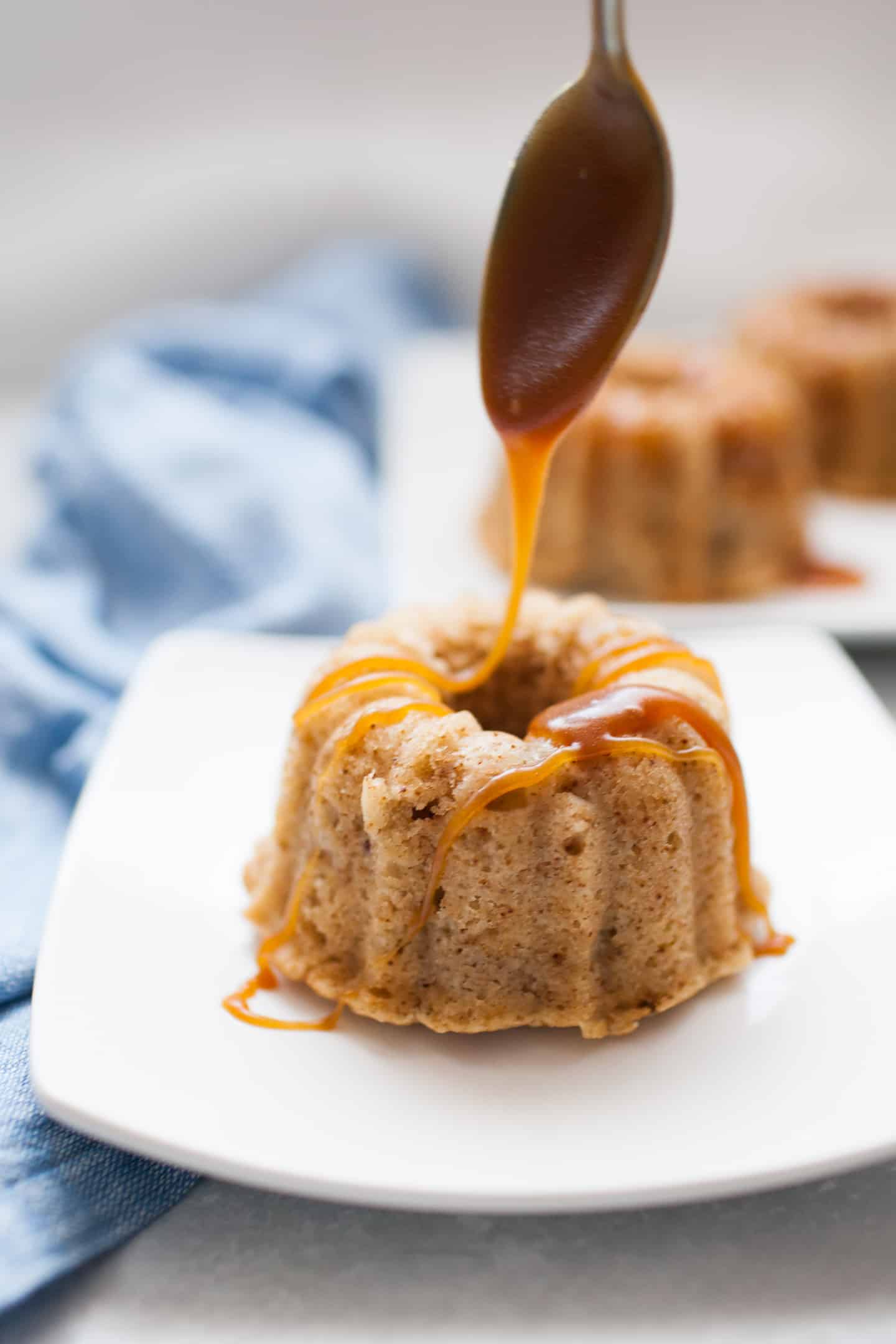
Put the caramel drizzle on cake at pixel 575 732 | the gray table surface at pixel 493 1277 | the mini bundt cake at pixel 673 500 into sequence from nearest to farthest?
the gray table surface at pixel 493 1277 → the caramel drizzle on cake at pixel 575 732 → the mini bundt cake at pixel 673 500

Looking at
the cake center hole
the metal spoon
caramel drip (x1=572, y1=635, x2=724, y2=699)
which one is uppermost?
the metal spoon

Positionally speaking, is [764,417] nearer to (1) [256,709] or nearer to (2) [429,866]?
(1) [256,709]

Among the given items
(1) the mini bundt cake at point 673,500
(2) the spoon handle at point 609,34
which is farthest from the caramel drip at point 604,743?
(1) the mini bundt cake at point 673,500

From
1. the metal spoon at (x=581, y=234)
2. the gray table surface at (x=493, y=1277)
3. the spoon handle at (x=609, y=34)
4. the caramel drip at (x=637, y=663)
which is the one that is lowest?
the gray table surface at (x=493, y=1277)

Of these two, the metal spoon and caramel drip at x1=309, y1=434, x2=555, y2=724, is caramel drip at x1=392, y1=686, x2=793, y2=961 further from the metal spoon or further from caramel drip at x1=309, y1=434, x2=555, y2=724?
the metal spoon

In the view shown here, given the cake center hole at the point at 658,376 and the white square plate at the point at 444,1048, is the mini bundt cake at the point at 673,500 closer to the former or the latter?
the cake center hole at the point at 658,376

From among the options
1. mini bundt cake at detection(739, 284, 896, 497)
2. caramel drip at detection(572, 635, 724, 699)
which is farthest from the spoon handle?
mini bundt cake at detection(739, 284, 896, 497)

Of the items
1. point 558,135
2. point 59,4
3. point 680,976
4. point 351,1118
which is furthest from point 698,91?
point 351,1118
